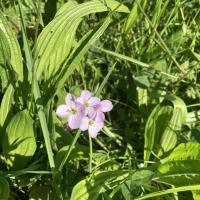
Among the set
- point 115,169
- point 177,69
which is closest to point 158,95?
point 177,69

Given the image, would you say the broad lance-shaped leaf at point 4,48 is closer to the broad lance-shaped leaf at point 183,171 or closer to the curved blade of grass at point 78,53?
the curved blade of grass at point 78,53

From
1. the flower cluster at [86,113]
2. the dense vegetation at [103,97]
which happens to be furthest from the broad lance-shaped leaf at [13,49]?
the flower cluster at [86,113]

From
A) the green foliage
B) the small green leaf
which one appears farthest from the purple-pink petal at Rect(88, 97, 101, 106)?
the green foliage

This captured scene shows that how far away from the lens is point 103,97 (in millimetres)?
1624

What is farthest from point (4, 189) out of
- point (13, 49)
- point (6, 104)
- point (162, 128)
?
point (162, 128)

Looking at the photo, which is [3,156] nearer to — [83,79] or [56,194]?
[56,194]

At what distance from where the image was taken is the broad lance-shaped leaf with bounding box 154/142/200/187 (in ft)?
3.98

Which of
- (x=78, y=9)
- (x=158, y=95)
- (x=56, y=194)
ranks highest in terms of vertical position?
(x=78, y=9)

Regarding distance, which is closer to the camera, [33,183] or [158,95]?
[33,183]

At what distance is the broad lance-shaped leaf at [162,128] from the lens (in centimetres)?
143

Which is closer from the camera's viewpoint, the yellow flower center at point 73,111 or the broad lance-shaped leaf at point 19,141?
the yellow flower center at point 73,111

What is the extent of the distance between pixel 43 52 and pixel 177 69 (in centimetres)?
52

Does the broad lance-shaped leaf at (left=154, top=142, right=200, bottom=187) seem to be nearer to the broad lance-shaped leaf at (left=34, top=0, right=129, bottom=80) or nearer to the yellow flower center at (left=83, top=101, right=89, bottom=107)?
the yellow flower center at (left=83, top=101, right=89, bottom=107)

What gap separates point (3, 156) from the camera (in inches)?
53.2
